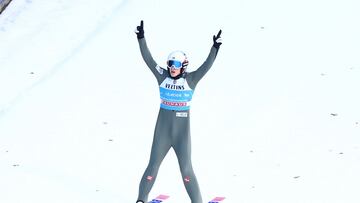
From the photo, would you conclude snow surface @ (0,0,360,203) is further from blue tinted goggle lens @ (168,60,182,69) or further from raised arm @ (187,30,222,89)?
blue tinted goggle lens @ (168,60,182,69)

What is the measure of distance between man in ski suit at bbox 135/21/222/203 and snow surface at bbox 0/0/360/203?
2.00 feet

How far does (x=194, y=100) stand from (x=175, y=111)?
268 centimetres

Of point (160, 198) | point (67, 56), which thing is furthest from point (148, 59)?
point (67, 56)

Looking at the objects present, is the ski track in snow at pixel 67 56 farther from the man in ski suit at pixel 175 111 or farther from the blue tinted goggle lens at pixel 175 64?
the blue tinted goggle lens at pixel 175 64

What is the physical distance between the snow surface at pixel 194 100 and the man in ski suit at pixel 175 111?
0.61 metres

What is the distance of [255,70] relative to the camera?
11664mm

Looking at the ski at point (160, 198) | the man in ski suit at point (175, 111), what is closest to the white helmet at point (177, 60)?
the man in ski suit at point (175, 111)

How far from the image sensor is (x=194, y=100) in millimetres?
11047

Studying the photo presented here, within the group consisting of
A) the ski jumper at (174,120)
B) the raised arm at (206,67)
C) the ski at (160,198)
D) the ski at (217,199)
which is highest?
the raised arm at (206,67)

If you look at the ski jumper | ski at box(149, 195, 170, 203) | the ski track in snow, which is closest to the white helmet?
the ski jumper

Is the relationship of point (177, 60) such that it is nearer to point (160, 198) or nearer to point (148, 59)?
point (148, 59)

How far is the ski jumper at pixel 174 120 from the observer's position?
8.32 meters

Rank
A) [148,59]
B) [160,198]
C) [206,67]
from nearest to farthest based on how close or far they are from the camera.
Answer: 1. [206,67]
2. [148,59]
3. [160,198]

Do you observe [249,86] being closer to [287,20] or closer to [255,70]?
[255,70]
